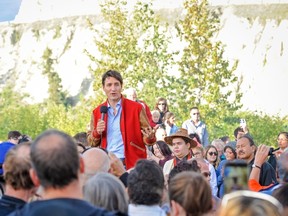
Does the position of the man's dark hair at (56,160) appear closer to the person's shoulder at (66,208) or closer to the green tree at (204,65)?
the person's shoulder at (66,208)

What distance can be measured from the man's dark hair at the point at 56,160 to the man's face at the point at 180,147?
24.8ft

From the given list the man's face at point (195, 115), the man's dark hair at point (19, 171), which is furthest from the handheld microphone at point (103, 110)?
the man's face at point (195, 115)

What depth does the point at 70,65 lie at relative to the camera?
329 feet

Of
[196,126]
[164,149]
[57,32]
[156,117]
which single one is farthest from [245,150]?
[57,32]

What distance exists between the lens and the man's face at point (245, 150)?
12.2 metres

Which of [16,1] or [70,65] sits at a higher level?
[16,1]

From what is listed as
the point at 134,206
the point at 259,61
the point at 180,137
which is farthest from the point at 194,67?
the point at 259,61

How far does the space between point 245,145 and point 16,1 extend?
8775cm

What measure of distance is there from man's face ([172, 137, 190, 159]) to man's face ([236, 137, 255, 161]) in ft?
2.44

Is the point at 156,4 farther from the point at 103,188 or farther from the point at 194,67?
the point at 103,188

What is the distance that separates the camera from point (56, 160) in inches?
200

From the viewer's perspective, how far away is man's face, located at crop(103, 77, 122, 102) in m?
11.5

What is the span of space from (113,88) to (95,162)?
12.7ft

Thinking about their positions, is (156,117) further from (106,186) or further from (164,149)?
(106,186)
